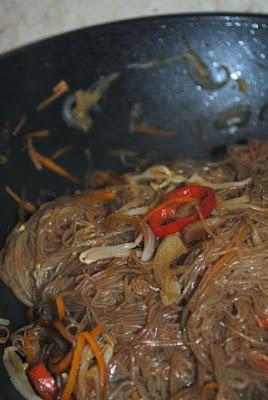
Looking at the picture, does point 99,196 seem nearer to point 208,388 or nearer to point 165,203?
point 165,203

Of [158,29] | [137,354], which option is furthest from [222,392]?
[158,29]

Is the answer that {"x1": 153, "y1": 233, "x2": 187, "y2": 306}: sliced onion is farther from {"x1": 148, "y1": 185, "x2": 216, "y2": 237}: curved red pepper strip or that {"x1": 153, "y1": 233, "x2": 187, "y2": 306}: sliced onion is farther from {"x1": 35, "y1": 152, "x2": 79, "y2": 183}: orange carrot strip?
{"x1": 35, "y1": 152, "x2": 79, "y2": 183}: orange carrot strip

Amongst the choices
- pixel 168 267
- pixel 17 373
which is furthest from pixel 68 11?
pixel 17 373

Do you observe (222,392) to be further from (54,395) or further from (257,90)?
(257,90)

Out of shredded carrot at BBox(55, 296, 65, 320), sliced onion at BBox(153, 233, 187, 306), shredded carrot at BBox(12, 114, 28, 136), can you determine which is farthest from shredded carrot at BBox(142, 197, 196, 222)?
shredded carrot at BBox(12, 114, 28, 136)

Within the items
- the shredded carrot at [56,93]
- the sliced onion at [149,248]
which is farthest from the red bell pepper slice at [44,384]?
the shredded carrot at [56,93]

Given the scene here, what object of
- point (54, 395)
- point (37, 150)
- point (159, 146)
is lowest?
point (159, 146)
